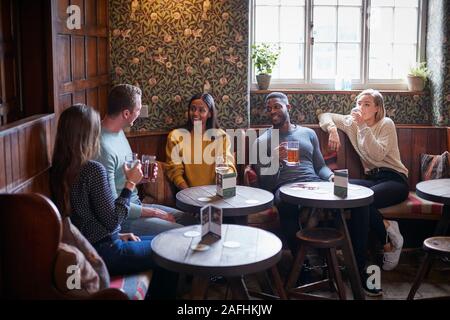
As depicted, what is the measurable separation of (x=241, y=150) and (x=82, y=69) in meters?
1.39

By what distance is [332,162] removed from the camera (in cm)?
497

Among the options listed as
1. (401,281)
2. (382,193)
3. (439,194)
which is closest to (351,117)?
(382,193)

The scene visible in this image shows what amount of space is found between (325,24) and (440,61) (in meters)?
1.01

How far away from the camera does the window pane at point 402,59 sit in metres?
5.57

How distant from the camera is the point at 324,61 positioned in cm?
557

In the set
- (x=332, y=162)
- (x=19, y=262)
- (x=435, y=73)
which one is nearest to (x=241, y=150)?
(x=332, y=162)

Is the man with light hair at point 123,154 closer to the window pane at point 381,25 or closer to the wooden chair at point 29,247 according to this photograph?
the wooden chair at point 29,247

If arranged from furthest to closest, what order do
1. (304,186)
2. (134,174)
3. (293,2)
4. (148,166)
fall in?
(293,2), (304,186), (148,166), (134,174)

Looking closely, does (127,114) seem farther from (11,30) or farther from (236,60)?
(236,60)

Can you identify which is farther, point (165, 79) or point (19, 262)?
point (165, 79)

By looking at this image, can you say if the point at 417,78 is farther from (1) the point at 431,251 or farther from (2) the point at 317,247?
(2) the point at 317,247

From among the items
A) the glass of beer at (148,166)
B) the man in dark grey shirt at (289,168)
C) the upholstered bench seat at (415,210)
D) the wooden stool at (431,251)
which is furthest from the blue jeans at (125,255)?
the upholstered bench seat at (415,210)
